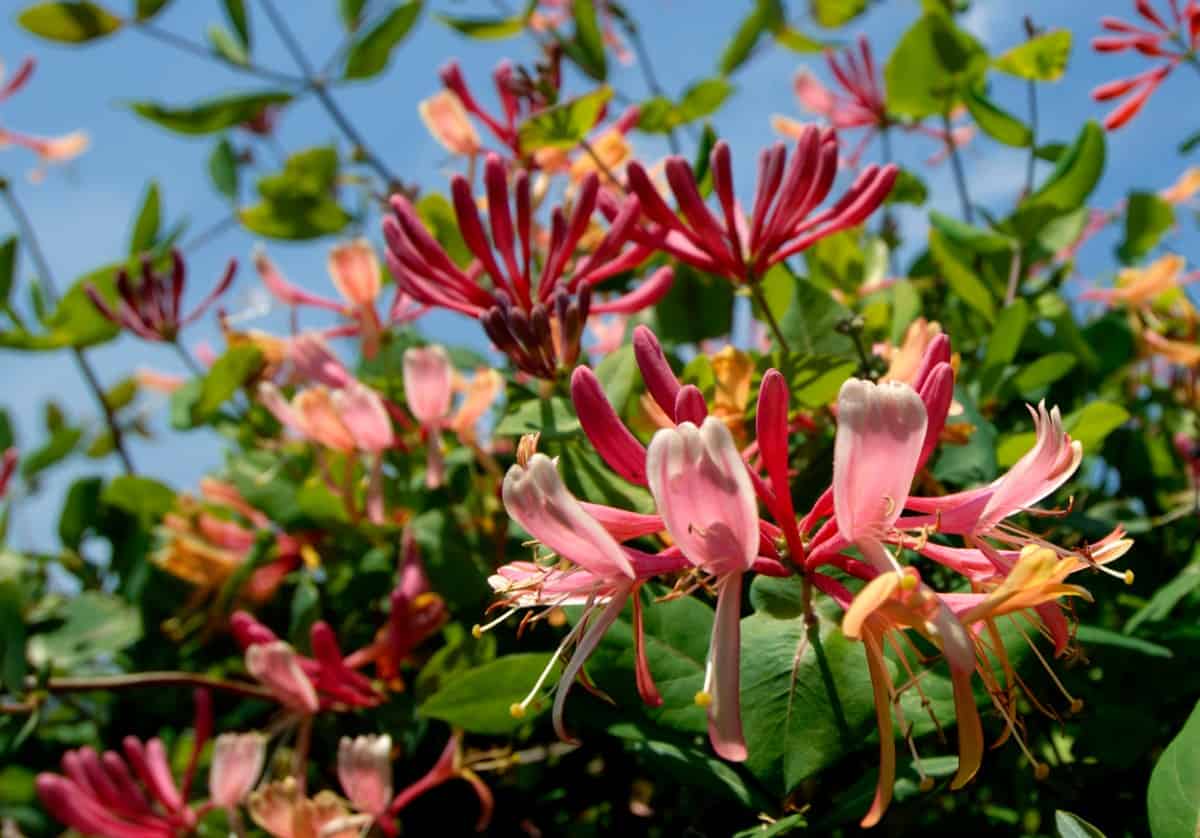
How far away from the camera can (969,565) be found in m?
0.58

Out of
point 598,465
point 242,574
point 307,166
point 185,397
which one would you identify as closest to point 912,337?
point 598,465

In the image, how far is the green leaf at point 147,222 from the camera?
1643 mm

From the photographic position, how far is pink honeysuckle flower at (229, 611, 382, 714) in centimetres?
107

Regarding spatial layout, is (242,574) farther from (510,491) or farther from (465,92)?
(510,491)

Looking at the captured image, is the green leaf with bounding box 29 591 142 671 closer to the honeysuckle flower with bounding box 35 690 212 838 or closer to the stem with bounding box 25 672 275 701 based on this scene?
the stem with bounding box 25 672 275 701

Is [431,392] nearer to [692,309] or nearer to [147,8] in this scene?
[692,309]

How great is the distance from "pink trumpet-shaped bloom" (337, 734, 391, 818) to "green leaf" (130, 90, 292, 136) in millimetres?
890

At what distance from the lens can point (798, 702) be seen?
0.64 meters

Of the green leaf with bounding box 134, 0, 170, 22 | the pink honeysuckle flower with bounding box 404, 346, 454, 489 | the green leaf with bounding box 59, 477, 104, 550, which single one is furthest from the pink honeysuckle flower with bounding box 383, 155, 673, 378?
the green leaf with bounding box 134, 0, 170, 22

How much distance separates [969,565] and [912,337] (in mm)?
320

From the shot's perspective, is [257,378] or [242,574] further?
[257,378]

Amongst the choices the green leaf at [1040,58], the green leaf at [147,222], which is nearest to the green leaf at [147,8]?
the green leaf at [147,222]

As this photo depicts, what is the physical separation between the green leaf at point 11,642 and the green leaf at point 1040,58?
53.6 inches

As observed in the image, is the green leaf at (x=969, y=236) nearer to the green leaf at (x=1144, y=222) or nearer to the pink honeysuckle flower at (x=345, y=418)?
the green leaf at (x=1144, y=222)
